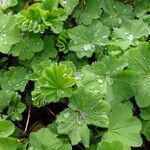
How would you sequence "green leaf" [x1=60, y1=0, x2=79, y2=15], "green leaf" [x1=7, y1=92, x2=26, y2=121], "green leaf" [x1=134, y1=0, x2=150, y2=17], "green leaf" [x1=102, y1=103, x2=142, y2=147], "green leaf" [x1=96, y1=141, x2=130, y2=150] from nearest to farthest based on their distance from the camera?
"green leaf" [x1=96, y1=141, x2=130, y2=150] → "green leaf" [x1=102, y1=103, x2=142, y2=147] → "green leaf" [x1=7, y1=92, x2=26, y2=121] → "green leaf" [x1=60, y1=0, x2=79, y2=15] → "green leaf" [x1=134, y1=0, x2=150, y2=17]

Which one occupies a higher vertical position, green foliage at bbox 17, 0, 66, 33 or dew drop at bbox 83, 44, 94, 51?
green foliage at bbox 17, 0, 66, 33

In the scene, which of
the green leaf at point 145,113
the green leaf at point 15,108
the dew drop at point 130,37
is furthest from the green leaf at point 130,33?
the green leaf at point 15,108

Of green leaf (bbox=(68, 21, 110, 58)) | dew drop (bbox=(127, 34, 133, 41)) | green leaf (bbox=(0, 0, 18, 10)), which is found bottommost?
green leaf (bbox=(68, 21, 110, 58))

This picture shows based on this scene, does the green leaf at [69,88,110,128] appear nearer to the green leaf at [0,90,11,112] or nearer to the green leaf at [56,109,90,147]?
the green leaf at [56,109,90,147]

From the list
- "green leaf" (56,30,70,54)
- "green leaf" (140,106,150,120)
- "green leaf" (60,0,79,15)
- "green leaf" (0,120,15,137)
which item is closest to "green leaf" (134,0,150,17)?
"green leaf" (60,0,79,15)

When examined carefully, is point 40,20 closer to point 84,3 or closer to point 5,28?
point 5,28

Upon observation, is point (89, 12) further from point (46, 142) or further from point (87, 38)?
point (46, 142)

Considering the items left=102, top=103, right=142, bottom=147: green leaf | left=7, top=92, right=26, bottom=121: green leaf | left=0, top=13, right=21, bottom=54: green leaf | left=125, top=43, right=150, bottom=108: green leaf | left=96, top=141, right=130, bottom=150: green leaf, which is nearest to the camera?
left=96, top=141, right=130, bottom=150: green leaf

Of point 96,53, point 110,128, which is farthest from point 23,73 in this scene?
point 110,128
